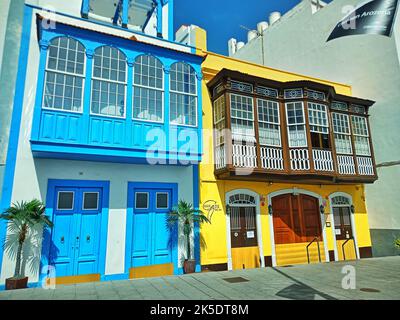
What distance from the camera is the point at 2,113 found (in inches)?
336

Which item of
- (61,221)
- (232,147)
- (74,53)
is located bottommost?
(61,221)

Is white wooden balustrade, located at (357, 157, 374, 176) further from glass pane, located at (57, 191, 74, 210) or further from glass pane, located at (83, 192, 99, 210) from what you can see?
glass pane, located at (57, 191, 74, 210)

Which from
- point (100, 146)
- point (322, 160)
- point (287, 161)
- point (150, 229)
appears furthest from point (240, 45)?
point (150, 229)

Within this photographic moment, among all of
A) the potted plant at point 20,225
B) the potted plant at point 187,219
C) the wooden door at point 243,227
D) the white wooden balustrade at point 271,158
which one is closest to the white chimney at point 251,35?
the white wooden balustrade at point 271,158

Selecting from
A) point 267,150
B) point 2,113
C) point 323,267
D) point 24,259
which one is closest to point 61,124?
point 2,113

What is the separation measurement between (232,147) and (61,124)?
577cm

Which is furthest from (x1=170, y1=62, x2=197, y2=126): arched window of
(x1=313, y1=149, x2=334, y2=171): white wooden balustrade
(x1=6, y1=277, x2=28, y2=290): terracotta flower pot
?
(x1=6, y1=277, x2=28, y2=290): terracotta flower pot

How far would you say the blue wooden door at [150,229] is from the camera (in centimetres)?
941

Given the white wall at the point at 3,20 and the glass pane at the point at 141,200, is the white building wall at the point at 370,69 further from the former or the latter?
the white wall at the point at 3,20

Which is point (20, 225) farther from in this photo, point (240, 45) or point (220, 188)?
point (240, 45)

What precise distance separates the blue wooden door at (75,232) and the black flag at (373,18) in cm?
1552

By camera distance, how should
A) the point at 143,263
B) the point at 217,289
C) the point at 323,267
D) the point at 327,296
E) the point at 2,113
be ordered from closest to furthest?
the point at 327,296 < the point at 217,289 < the point at 2,113 < the point at 143,263 < the point at 323,267

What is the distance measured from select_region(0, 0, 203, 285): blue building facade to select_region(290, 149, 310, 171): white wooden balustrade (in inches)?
160

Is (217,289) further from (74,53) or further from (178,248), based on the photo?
(74,53)
